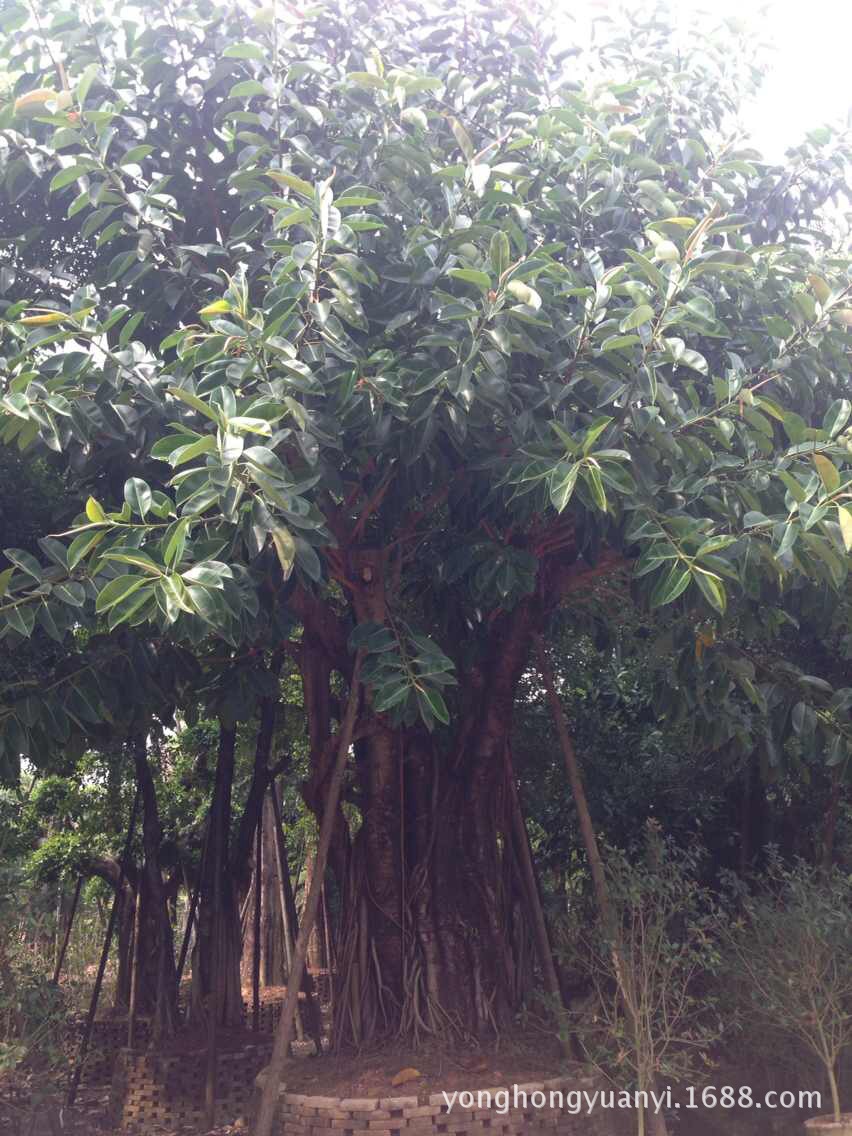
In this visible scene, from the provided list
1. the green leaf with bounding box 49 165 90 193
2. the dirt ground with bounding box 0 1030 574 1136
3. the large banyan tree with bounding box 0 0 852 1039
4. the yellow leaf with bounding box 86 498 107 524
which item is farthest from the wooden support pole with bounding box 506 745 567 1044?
the green leaf with bounding box 49 165 90 193

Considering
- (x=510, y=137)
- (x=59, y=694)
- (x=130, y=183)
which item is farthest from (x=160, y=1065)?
(x=510, y=137)

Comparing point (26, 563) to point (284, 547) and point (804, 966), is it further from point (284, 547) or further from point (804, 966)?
point (804, 966)

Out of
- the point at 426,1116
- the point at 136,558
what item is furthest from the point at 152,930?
the point at 136,558

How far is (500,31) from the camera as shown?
637 centimetres

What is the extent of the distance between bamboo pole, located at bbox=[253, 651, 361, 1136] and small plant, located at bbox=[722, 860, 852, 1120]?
90.9 inches

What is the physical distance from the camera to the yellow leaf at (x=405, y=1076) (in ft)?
19.2

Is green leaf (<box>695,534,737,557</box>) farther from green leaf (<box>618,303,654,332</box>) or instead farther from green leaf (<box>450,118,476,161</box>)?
green leaf (<box>450,118,476,161</box>)

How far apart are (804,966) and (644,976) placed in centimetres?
105

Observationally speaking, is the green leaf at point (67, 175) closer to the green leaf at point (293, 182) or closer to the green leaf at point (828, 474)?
the green leaf at point (293, 182)

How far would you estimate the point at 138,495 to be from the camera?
3986mm

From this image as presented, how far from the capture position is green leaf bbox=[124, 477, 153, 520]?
13.0 ft

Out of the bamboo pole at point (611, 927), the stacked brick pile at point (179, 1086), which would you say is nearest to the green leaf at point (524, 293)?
the bamboo pole at point (611, 927)

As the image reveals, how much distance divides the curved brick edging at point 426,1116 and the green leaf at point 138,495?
3.37 metres

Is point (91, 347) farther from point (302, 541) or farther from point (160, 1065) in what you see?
point (160, 1065)
